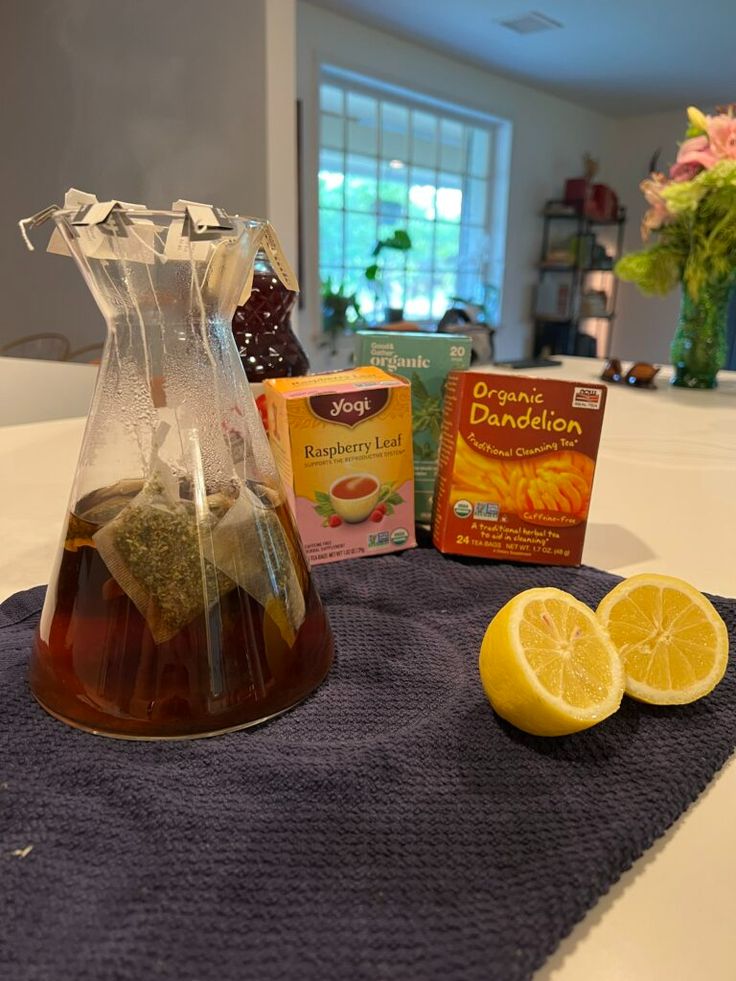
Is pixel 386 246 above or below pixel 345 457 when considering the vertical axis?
above

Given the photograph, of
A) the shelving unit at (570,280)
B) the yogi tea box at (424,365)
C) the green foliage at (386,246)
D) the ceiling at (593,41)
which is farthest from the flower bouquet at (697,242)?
the shelving unit at (570,280)

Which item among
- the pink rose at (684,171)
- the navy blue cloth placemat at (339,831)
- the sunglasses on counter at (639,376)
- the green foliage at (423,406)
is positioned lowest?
the navy blue cloth placemat at (339,831)

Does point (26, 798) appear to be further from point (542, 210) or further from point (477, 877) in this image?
point (542, 210)

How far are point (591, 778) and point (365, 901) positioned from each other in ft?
0.47

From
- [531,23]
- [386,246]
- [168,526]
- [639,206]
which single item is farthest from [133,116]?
[639,206]

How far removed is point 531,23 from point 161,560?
14.1 ft

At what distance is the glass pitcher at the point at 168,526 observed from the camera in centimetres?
37

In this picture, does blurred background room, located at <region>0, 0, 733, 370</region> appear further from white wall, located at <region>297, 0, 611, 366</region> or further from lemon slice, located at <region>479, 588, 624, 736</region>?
lemon slice, located at <region>479, 588, 624, 736</region>

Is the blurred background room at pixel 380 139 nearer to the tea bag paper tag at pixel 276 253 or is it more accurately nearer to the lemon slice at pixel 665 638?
the tea bag paper tag at pixel 276 253

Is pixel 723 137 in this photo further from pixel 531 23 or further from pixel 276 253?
pixel 531 23

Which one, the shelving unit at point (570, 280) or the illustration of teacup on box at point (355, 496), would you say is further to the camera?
the shelving unit at point (570, 280)

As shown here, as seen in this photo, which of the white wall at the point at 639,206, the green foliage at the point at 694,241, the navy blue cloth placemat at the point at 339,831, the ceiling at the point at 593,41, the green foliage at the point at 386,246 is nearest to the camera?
the navy blue cloth placemat at the point at 339,831

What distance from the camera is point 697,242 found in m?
1.46

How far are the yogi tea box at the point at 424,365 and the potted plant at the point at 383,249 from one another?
3.84 m
